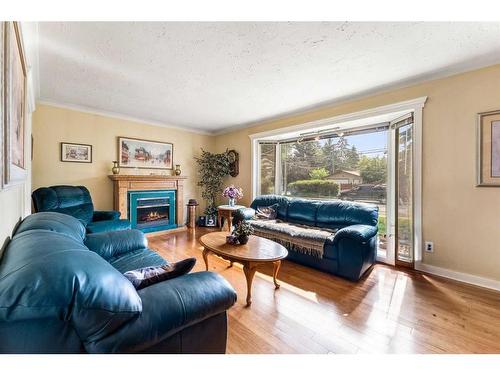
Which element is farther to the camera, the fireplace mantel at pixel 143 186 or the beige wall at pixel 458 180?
the fireplace mantel at pixel 143 186

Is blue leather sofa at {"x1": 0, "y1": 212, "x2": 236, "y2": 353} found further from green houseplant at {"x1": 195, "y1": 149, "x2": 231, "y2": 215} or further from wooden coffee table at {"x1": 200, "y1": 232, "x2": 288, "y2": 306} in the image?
green houseplant at {"x1": 195, "y1": 149, "x2": 231, "y2": 215}

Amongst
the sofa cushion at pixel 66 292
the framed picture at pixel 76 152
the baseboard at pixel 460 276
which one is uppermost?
the framed picture at pixel 76 152

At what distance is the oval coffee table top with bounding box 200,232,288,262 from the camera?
2004 mm

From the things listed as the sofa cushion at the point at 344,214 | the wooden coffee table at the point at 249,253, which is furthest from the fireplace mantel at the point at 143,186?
the sofa cushion at the point at 344,214

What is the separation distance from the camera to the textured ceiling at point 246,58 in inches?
68.6

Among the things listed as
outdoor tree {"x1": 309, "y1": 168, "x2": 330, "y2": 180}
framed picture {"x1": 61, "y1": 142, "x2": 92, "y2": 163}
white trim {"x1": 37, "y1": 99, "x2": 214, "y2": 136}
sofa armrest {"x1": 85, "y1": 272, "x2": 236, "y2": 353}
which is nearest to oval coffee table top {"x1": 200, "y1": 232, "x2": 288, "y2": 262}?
sofa armrest {"x1": 85, "y1": 272, "x2": 236, "y2": 353}

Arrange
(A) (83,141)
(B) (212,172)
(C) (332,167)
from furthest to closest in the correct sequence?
(B) (212,172) < (C) (332,167) < (A) (83,141)

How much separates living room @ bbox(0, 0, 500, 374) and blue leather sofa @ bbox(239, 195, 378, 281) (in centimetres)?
2

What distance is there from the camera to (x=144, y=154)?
4449 mm

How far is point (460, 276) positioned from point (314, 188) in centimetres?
222

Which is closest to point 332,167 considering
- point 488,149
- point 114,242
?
point 488,149

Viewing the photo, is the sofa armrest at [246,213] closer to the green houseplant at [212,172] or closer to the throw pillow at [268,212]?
the throw pillow at [268,212]

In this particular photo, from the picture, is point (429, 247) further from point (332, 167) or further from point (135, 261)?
point (135, 261)
